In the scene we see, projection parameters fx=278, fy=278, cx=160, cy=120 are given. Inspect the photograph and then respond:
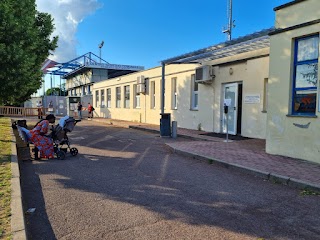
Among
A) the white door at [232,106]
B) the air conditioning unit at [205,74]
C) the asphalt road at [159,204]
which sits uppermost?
the air conditioning unit at [205,74]

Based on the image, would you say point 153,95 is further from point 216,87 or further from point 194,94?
point 216,87

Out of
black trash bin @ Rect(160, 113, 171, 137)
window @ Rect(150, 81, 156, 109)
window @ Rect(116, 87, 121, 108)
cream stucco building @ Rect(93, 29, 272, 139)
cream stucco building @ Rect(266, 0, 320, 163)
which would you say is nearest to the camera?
cream stucco building @ Rect(266, 0, 320, 163)

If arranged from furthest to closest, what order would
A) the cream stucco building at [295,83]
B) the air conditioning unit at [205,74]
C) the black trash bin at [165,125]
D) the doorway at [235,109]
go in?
the air conditioning unit at [205,74] < the black trash bin at [165,125] < the doorway at [235,109] < the cream stucco building at [295,83]

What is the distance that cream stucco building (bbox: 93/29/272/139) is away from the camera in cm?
1138

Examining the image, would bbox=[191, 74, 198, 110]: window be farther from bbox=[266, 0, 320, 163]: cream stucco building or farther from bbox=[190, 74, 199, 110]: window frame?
bbox=[266, 0, 320, 163]: cream stucco building

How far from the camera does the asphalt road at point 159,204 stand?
3.57 metres

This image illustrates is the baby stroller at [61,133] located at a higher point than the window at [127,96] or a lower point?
lower

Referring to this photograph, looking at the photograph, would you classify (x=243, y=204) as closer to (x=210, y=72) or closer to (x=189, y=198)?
(x=189, y=198)

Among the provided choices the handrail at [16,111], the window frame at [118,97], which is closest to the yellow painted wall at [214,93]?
the window frame at [118,97]

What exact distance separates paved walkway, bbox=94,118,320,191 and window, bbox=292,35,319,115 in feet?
4.79

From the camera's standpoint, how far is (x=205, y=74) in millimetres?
14156

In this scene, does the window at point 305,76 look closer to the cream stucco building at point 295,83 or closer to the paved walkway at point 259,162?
the cream stucco building at point 295,83

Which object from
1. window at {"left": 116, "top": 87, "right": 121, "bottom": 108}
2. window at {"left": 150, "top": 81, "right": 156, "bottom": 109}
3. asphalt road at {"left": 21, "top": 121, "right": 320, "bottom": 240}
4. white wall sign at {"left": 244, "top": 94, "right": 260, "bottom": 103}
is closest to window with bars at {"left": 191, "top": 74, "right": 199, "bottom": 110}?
white wall sign at {"left": 244, "top": 94, "right": 260, "bottom": 103}

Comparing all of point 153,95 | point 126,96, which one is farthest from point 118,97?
point 153,95
